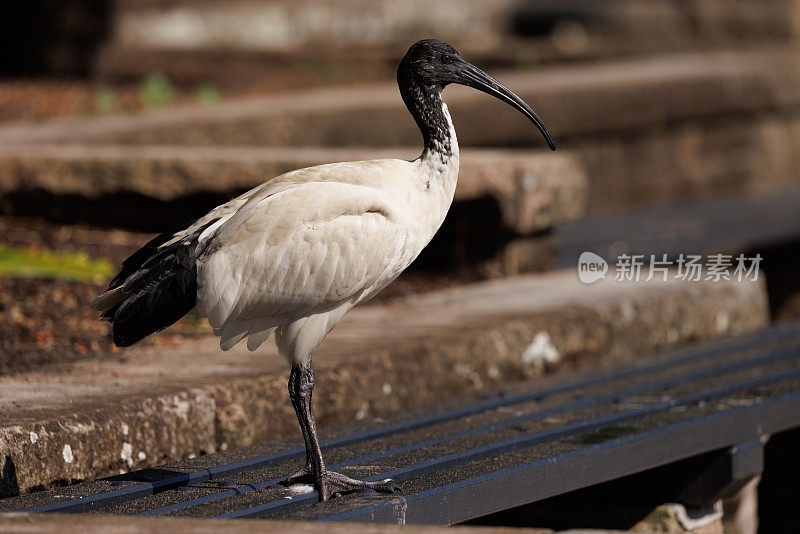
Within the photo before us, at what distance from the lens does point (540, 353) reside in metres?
6.38

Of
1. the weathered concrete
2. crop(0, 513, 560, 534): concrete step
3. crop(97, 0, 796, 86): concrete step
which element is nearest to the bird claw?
crop(0, 513, 560, 534): concrete step

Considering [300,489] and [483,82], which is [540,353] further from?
[300,489]

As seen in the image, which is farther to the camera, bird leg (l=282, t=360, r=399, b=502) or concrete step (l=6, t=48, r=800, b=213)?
concrete step (l=6, t=48, r=800, b=213)

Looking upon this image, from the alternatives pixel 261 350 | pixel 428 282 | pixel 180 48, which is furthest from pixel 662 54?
pixel 261 350

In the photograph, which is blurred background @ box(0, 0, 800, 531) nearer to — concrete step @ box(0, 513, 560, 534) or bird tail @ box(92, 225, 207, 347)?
bird tail @ box(92, 225, 207, 347)

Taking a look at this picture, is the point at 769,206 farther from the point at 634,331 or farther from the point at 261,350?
the point at 261,350

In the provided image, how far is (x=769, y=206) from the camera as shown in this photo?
11.2 meters

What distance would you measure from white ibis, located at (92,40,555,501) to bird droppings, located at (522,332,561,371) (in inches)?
81.7

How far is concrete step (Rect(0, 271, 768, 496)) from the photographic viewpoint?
14.7ft

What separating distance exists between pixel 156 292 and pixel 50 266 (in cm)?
276

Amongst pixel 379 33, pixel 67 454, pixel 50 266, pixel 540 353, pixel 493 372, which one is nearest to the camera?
pixel 67 454

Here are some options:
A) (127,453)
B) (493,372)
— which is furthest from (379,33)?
(127,453)

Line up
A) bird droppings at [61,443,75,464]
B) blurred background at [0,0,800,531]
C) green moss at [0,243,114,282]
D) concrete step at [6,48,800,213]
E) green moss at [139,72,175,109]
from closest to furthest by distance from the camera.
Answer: bird droppings at [61,443,75,464]
green moss at [0,243,114,282]
blurred background at [0,0,800,531]
concrete step at [6,48,800,213]
green moss at [139,72,175,109]

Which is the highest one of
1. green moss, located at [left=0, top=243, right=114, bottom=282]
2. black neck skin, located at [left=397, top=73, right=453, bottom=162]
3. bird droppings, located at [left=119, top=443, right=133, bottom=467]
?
black neck skin, located at [left=397, top=73, right=453, bottom=162]
